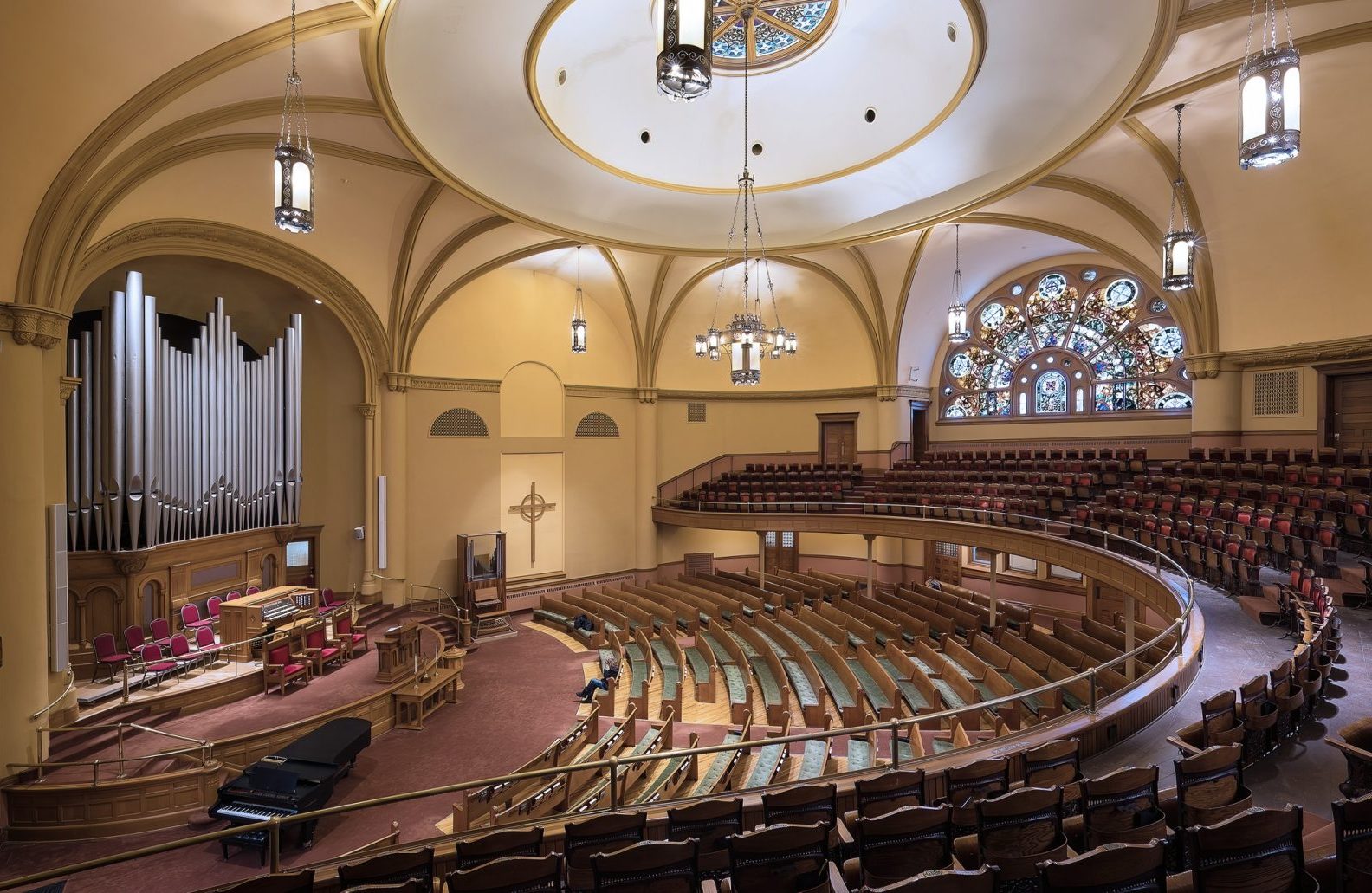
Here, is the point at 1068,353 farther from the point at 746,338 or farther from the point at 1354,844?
the point at 1354,844

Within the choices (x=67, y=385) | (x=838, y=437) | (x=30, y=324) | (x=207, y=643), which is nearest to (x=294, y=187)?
(x=30, y=324)

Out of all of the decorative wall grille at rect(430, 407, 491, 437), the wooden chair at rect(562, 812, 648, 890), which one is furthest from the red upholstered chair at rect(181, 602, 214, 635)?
the wooden chair at rect(562, 812, 648, 890)

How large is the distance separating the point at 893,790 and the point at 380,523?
11989mm

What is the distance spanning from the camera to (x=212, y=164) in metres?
9.49

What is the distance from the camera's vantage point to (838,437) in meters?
19.1

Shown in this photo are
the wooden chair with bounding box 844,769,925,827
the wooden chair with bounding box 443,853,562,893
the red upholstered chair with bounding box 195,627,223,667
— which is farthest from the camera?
the red upholstered chair with bounding box 195,627,223,667

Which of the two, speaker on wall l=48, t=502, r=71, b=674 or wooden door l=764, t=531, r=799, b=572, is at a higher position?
speaker on wall l=48, t=502, r=71, b=674

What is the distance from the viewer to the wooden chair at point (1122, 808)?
3.41 m

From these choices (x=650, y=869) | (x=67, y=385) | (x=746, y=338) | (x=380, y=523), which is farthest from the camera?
(x=380, y=523)

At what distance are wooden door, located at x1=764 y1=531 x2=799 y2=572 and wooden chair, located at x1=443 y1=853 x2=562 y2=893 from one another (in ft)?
52.6

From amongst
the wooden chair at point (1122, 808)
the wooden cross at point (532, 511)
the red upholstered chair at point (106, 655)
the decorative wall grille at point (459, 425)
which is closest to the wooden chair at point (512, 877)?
the wooden chair at point (1122, 808)

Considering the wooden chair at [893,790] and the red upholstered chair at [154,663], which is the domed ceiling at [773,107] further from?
the wooden chair at [893,790]

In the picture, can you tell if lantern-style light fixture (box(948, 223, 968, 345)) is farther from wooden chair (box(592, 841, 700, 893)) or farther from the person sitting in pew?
wooden chair (box(592, 841, 700, 893))

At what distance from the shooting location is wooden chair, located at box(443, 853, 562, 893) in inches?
125
